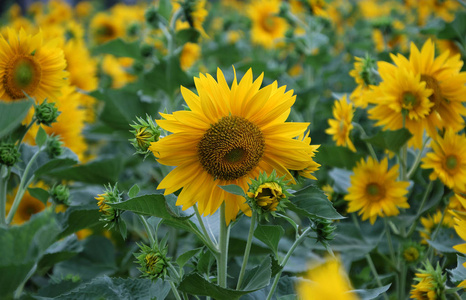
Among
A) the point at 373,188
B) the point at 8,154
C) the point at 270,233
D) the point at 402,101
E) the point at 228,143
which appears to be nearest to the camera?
the point at 228,143

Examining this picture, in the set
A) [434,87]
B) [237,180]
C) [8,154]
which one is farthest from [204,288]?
[434,87]

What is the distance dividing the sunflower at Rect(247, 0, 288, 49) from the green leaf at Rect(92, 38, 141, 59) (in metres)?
1.08

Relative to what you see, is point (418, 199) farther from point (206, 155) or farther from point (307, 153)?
point (206, 155)

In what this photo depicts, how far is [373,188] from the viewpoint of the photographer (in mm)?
1302

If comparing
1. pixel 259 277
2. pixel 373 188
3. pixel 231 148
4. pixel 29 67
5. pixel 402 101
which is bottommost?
pixel 373 188

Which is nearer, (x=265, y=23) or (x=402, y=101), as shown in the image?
(x=402, y=101)

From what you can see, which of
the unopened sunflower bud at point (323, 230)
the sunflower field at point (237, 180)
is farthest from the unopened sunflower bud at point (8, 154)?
the unopened sunflower bud at point (323, 230)

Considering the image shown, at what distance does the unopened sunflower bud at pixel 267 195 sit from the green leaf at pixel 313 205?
0.05 m

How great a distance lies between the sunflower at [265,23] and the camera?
113 inches

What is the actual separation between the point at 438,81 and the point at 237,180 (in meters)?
0.66

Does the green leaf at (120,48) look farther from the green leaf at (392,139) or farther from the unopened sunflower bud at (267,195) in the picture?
the unopened sunflower bud at (267,195)

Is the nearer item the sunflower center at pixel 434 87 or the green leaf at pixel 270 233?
the green leaf at pixel 270 233

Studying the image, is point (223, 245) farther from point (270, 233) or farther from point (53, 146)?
point (53, 146)

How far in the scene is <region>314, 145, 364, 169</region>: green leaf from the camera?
4.43 ft
